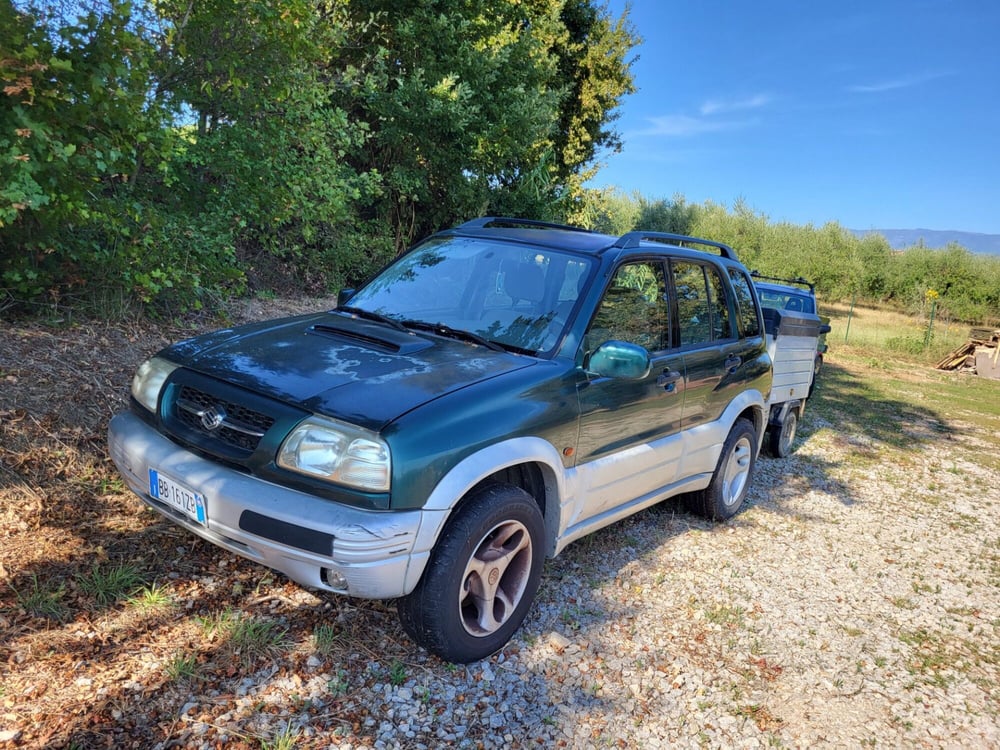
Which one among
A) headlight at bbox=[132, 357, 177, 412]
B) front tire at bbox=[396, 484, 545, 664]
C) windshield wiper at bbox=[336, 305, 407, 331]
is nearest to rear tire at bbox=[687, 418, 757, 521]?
front tire at bbox=[396, 484, 545, 664]

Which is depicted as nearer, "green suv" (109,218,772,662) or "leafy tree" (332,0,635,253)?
"green suv" (109,218,772,662)

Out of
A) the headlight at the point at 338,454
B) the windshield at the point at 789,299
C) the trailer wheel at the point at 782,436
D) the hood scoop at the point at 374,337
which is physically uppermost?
the windshield at the point at 789,299

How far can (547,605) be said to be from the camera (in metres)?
3.76

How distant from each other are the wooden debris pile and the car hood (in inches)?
805

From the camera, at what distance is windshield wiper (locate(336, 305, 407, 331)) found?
3818 mm

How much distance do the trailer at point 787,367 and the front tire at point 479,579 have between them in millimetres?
3918

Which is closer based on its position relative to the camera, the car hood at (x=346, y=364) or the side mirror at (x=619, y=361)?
the car hood at (x=346, y=364)

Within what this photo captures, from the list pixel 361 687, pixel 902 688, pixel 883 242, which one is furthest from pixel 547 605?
pixel 883 242

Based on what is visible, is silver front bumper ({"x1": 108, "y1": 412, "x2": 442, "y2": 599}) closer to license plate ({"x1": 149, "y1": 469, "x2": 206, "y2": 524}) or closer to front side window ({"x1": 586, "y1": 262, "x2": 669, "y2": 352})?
license plate ({"x1": 149, "y1": 469, "x2": 206, "y2": 524})

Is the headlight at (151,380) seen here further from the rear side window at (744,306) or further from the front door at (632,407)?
the rear side window at (744,306)

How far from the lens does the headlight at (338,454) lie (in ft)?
8.55

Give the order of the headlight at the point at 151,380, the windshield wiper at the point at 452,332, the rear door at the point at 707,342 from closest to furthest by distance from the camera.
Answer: the headlight at the point at 151,380, the windshield wiper at the point at 452,332, the rear door at the point at 707,342

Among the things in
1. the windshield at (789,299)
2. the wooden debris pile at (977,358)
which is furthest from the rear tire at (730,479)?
the wooden debris pile at (977,358)

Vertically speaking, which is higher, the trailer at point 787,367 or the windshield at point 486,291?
the windshield at point 486,291
